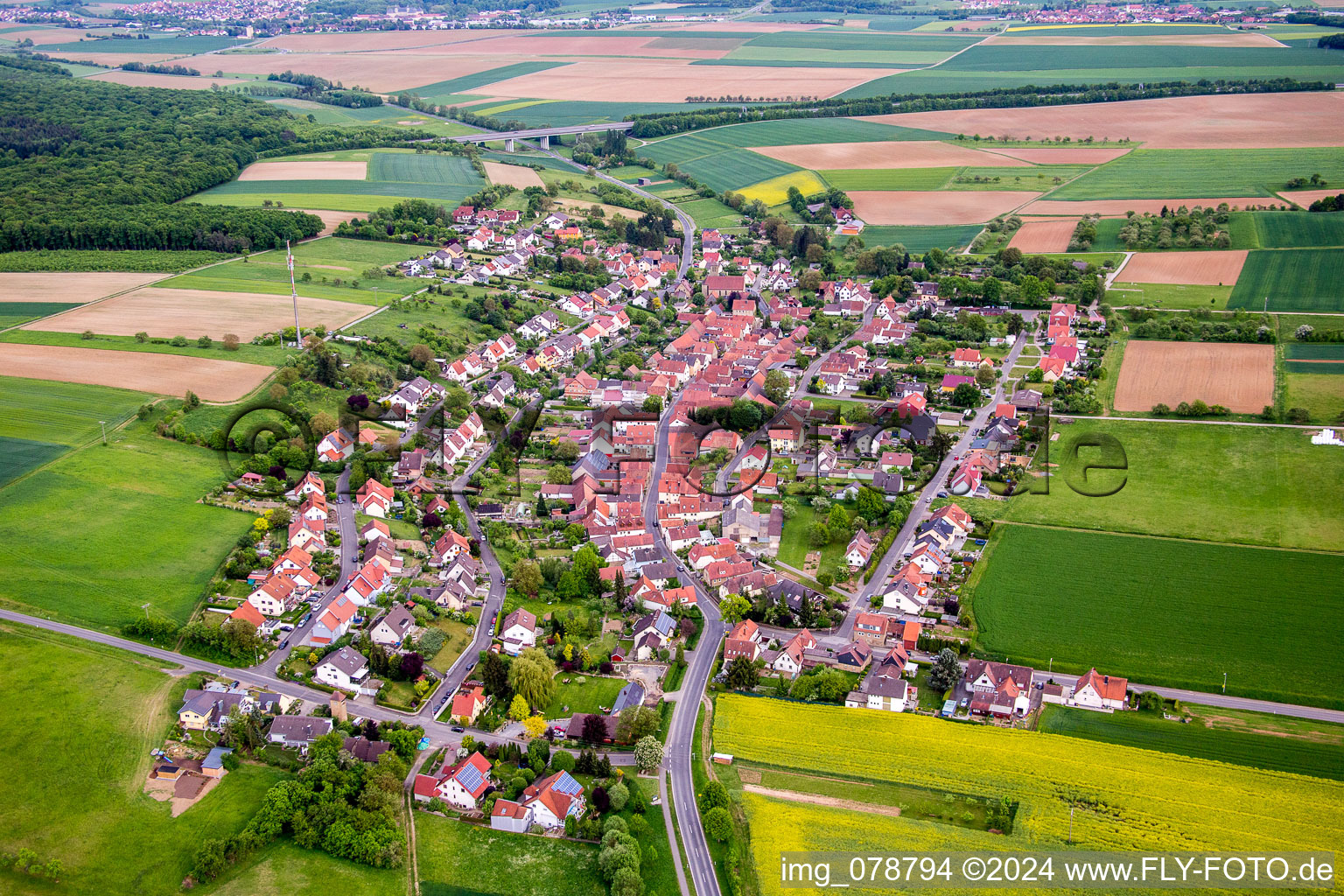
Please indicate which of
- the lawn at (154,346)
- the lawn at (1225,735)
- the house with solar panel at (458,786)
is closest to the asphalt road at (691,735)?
the house with solar panel at (458,786)

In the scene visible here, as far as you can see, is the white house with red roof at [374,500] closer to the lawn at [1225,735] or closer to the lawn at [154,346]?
the lawn at [154,346]

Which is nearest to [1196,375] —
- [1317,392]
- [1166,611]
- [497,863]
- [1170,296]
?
[1317,392]

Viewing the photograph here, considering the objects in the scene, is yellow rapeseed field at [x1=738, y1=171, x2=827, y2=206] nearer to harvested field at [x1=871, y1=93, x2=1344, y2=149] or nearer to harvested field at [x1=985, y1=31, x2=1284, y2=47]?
harvested field at [x1=871, y1=93, x2=1344, y2=149]

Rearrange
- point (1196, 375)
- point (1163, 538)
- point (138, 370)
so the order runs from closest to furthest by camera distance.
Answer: point (1163, 538)
point (138, 370)
point (1196, 375)

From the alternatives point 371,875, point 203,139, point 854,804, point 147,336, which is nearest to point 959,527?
point 854,804

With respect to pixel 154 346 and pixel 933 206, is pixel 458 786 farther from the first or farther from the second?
pixel 933 206

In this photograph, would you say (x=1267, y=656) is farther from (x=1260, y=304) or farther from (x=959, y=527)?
(x=1260, y=304)

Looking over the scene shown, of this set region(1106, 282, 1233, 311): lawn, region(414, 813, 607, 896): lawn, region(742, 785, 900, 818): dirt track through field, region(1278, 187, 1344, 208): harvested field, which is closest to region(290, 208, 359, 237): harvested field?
region(1106, 282, 1233, 311): lawn
